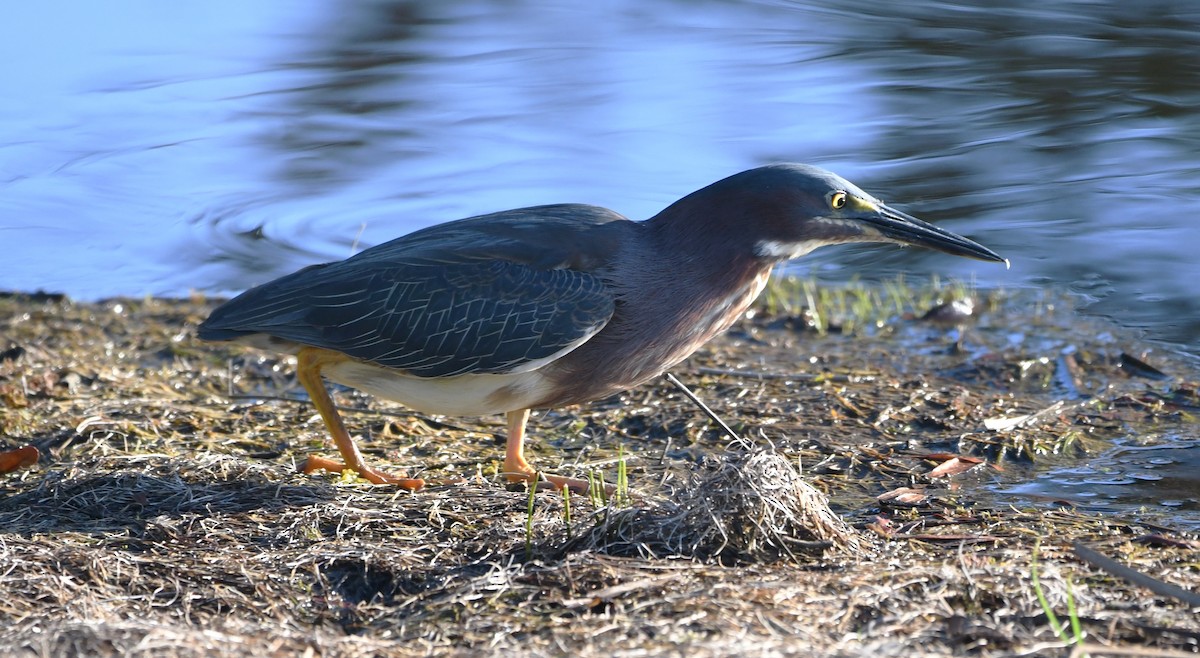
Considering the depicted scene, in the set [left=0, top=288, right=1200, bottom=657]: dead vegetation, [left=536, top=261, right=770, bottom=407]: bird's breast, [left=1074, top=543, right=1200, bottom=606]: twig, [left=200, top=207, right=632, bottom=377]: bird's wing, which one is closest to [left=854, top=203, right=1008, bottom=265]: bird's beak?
[left=536, top=261, right=770, bottom=407]: bird's breast

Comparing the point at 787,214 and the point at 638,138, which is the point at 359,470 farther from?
the point at 638,138

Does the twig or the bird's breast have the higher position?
the bird's breast

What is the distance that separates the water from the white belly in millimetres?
3045

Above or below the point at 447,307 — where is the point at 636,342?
below

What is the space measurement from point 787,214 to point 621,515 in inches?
62.1

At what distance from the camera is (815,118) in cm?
1004

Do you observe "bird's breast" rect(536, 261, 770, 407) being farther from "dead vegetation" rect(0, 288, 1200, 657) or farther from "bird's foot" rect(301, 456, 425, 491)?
"bird's foot" rect(301, 456, 425, 491)

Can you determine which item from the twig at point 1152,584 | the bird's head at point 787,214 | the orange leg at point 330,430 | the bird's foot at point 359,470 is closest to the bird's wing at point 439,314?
the orange leg at point 330,430

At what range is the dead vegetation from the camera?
328 cm

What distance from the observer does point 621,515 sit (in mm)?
3869

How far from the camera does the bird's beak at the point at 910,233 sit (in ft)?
16.4

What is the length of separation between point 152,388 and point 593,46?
6.82 m

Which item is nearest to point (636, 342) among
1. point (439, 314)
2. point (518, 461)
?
point (518, 461)

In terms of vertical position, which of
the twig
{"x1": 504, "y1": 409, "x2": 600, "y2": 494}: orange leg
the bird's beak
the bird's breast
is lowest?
{"x1": 504, "y1": 409, "x2": 600, "y2": 494}: orange leg
